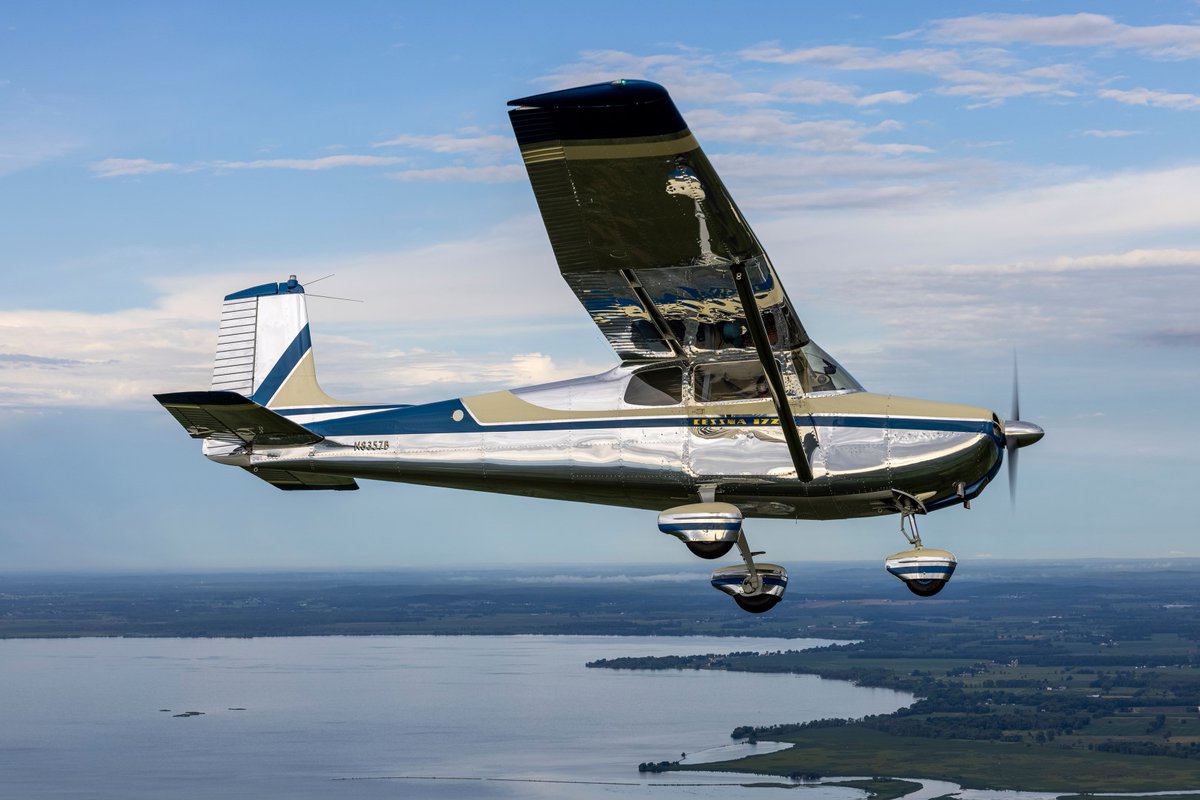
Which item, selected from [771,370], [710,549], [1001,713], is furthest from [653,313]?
[1001,713]

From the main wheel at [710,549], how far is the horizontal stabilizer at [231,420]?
4.11 meters

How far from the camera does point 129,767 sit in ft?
312

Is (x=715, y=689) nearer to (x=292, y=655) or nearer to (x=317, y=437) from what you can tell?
(x=292, y=655)

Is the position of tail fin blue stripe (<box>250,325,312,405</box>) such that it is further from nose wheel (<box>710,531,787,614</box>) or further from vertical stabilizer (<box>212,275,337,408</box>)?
nose wheel (<box>710,531,787,614</box>)

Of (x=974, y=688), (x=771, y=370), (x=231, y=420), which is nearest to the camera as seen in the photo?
(x=771, y=370)

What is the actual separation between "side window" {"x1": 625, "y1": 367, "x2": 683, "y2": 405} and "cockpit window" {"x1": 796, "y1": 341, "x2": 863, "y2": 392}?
112 cm

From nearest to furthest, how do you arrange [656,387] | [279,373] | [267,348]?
[656,387]
[279,373]
[267,348]

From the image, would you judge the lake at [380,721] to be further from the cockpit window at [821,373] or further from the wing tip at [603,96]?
the wing tip at [603,96]

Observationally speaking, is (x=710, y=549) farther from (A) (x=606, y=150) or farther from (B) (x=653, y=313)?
(A) (x=606, y=150)

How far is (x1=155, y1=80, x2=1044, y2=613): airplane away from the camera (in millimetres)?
10453

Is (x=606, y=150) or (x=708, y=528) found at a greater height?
(x=606, y=150)

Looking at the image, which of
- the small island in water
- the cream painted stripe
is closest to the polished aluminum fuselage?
the cream painted stripe

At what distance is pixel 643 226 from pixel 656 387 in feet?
8.59

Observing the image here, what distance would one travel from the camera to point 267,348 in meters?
15.6
